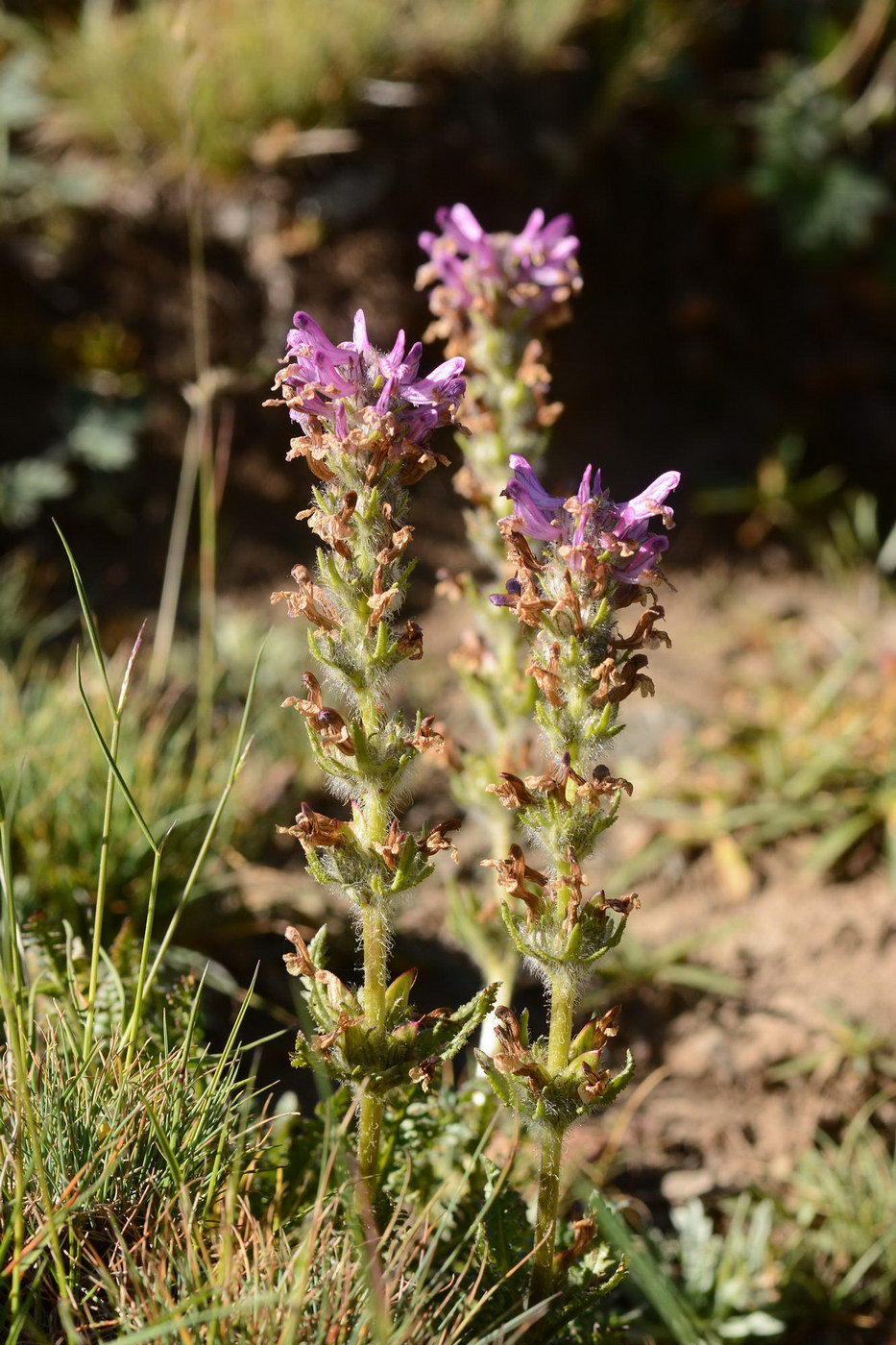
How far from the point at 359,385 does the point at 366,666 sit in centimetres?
41

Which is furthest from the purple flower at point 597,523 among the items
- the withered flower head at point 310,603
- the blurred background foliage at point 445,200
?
the blurred background foliage at point 445,200

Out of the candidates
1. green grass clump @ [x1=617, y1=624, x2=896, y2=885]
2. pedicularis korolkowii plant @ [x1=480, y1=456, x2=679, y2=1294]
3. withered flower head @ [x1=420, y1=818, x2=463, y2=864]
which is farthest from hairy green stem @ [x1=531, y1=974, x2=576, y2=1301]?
green grass clump @ [x1=617, y1=624, x2=896, y2=885]

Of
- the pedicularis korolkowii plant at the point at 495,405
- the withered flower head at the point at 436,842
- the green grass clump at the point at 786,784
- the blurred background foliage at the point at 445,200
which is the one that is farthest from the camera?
the blurred background foliage at the point at 445,200

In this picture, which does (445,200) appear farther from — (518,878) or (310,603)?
(518,878)

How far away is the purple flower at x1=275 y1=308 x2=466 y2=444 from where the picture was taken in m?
1.58

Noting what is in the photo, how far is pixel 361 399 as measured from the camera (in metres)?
1.61

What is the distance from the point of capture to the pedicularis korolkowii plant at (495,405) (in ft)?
7.96

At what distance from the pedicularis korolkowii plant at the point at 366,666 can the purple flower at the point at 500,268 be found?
0.88 m

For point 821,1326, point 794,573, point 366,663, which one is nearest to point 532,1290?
point 366,663

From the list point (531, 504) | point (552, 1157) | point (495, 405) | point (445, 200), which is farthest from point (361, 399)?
point (445, 200)

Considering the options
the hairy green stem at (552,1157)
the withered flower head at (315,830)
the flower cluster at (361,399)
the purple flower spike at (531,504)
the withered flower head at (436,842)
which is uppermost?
the flower cluster at (361,399)

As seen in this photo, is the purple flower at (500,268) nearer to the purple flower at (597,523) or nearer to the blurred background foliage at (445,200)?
the purple flower at (597,523)

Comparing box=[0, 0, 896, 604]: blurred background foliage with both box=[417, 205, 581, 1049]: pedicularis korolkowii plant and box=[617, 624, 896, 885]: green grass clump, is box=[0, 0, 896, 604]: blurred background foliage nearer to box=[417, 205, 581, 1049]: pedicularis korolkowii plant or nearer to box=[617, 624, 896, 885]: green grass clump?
box=[617, 624, 896, 885]: green grass clump

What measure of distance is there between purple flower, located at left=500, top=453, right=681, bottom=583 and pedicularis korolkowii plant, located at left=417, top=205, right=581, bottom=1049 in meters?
0.73
